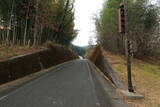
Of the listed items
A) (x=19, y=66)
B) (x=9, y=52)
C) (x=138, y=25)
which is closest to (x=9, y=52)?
(x=9, y=52)

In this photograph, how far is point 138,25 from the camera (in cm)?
2697

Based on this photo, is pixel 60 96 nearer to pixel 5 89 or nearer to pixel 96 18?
pixel 5 89

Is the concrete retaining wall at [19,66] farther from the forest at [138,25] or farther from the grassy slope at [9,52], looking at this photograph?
the forest at [138,25]

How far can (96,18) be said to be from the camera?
36188mm

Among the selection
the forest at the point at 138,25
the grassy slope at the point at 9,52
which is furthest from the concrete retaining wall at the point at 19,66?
the forest at the point at 138,25

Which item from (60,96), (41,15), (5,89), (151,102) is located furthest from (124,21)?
(41,15)

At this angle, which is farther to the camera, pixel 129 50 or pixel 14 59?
pixel 14 59

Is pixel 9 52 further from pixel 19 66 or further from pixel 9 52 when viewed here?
pixel 19 66

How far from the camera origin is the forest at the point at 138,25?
26.7 metres

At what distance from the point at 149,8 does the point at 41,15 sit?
54.8 feet

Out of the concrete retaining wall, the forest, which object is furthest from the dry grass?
the forest

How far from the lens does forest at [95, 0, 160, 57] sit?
1050 inches

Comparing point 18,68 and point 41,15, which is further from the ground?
point 41,15

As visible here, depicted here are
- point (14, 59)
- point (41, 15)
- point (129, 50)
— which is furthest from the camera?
point (41, 15)
